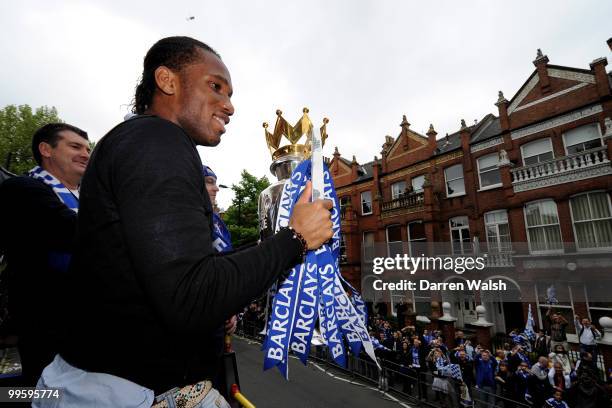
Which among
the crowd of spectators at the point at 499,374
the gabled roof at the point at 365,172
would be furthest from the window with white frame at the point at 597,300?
the gabled roof at the point at 365,172

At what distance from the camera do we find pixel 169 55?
3.96ft

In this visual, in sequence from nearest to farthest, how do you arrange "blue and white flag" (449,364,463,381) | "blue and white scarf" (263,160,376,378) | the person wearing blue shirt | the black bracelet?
the black bracelet → "blue and white scarf" (263,160,376,378) → the person wearing blue shirt → "blue and white flag" (449,364,463,381)

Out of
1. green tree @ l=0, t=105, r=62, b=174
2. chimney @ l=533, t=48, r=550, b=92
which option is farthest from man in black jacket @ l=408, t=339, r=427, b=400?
green tree @ l=0, t=105, r=62, b=174

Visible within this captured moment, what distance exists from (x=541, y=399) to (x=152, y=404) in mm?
11301

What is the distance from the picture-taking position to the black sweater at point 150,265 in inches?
31.4

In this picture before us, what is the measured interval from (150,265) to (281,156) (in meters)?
0.92

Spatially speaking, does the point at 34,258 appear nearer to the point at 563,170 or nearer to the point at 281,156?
the point at 281,156

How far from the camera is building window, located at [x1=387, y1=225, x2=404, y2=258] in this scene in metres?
23.5

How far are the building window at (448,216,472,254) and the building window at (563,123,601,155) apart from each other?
6.69 m

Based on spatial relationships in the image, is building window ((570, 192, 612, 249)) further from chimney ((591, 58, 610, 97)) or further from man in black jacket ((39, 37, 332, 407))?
man in black jacket ((39, 37, 332, 407))

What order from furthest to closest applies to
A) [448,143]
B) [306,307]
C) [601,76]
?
[448,143]
[601,76]
[306,307]

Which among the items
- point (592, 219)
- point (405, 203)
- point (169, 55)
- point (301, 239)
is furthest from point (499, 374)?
point (405, 203)

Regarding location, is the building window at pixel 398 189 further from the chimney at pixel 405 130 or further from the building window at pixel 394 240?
the chimney at pixel 405 130

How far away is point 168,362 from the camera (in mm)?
973
